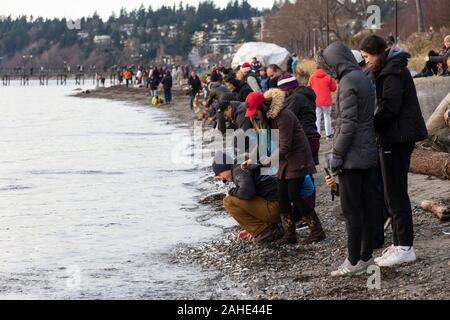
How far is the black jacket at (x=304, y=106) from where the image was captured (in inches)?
461

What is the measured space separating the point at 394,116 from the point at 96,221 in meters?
6.64

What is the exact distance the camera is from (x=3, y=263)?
36.6 ft

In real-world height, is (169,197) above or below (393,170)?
below

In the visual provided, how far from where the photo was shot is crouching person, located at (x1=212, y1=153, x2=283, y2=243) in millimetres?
10836

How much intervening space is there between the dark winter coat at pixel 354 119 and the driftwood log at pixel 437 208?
2493 mm

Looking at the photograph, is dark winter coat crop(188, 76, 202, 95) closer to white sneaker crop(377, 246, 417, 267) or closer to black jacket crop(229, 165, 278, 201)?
black jacket crop(229, 165, 278, 201)

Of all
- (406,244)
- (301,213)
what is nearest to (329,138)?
(301,213)

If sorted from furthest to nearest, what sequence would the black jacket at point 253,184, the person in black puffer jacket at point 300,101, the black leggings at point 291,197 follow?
1. the person in black puffer jacket at point 300,101
2. the black jacket at point 253,184
3. the black leggings at point 291,197

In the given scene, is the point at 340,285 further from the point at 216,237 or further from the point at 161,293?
the point at 216,237

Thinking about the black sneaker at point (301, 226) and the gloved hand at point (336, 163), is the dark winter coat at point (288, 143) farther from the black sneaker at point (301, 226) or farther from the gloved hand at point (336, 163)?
the gloved hand at point (336, 163)

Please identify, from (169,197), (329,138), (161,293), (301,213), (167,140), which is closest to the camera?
(161,293)

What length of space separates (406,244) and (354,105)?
1.40 metres
